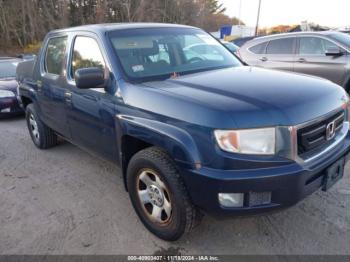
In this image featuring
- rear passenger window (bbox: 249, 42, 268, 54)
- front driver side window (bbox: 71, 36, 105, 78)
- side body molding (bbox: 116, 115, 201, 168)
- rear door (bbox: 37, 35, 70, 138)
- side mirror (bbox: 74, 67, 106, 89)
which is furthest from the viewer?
rear passenger window (bbox: 249, 42, 268, 54)

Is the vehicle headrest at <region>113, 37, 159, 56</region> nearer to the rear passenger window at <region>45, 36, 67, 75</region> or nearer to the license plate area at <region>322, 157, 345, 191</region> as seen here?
the rear passenger window at <region>45, 36, 67, 75</region>

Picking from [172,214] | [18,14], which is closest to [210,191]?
[172,214]

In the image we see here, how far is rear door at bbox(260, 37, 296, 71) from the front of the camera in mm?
7367

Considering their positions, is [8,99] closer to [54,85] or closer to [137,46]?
[54,85]

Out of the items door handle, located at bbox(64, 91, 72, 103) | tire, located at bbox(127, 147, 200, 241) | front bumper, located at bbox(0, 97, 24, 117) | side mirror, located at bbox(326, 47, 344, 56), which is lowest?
front bumper, located at bbox(0, 97, 24, 117)

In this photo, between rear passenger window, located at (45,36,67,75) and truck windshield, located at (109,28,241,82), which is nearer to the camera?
truck windshield, located at (109,28,241,82)

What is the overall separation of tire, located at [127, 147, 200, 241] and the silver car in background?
17.5 ft

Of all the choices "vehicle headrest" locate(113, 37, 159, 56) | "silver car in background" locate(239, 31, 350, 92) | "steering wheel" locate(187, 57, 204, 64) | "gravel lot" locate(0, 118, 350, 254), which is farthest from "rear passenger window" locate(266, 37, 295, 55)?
"vehicle headrest" locate(113, 37, 159, 56)

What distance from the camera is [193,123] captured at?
89.4 inches

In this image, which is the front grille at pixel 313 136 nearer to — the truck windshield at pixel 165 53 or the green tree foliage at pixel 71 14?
the truck windshield at pixel 165 53

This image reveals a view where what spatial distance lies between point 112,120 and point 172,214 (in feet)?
3.43

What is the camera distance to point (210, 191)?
2271 millimetres

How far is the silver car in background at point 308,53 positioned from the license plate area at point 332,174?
4.46m

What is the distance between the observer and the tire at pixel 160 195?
2.47 meters
